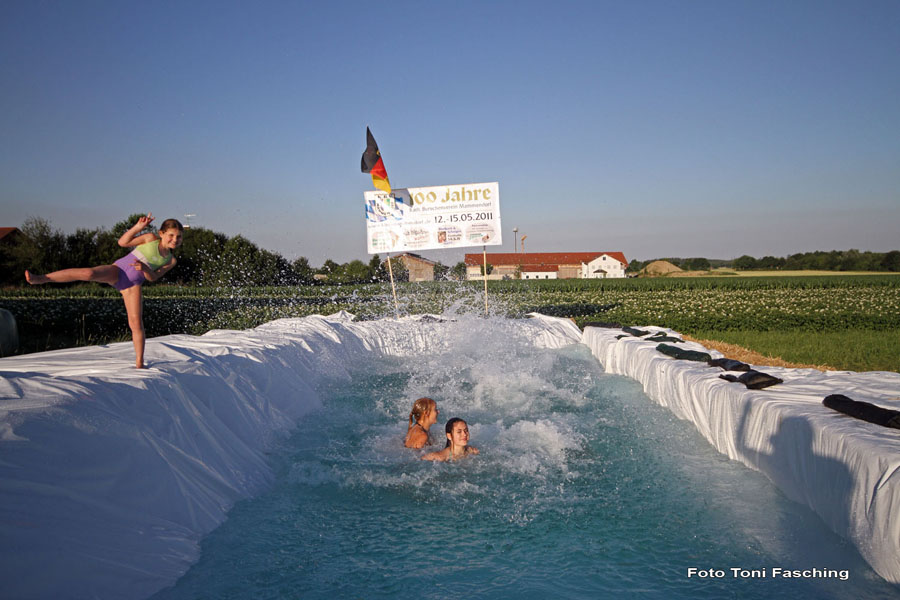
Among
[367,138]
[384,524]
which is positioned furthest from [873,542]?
[367,138]

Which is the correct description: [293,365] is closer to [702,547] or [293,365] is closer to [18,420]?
[18,420]

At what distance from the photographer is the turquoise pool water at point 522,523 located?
121 inches

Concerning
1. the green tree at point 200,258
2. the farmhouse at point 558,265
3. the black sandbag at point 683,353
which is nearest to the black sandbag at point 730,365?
the black sandbag at point 683,353

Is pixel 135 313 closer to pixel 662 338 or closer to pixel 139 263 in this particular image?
pixel 139 263

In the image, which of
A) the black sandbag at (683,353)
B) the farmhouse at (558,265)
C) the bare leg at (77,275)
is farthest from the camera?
the farmhouse at (558,265)

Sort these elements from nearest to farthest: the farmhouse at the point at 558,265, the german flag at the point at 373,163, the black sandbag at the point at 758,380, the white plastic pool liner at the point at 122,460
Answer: the white plastic pool liner at the point at 122,460 → the black sandbag at the point at 758,380 → the german flag at the point at 373,163 → the farmhouse at the point at 558,265

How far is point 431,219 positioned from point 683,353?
24.9ft

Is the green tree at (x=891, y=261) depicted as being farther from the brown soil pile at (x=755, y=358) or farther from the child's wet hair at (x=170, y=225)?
the child's wet hair at (x=170, y=225)

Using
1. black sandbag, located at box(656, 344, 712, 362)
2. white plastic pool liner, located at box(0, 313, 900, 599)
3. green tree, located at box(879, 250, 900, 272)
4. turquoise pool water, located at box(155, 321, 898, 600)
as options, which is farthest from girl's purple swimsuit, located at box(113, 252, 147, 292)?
green tree, located at box(879, 250, 900, 272)

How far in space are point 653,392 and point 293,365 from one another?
511 centimetres

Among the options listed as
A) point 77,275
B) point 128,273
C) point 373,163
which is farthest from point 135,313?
point 373,163

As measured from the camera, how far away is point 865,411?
12.0ft

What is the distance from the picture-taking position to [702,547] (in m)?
3.45

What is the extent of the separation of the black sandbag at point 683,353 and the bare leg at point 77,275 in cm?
664
